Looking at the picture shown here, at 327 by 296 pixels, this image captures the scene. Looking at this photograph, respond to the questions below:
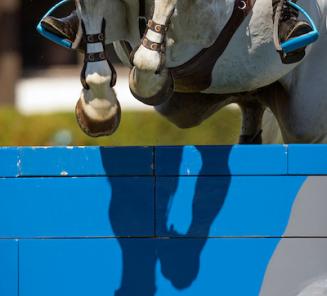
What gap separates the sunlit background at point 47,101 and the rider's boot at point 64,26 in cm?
528

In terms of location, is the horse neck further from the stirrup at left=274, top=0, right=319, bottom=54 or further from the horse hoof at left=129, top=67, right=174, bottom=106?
the stirrup at left=274, top=0, right=319, bottom=54

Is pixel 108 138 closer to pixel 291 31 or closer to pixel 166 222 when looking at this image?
pixel 291 31

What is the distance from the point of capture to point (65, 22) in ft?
13.3

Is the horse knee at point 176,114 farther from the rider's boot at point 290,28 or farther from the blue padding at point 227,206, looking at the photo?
the blue padding at point 227,206

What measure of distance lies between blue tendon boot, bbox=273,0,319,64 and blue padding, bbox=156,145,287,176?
2.64 feet

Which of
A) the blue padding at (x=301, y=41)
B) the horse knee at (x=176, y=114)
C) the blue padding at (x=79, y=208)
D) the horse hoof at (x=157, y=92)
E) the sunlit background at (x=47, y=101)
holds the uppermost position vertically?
the blue padding at (x=301, y=41)

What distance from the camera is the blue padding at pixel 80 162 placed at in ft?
11.6

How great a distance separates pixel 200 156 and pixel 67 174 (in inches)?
17.9

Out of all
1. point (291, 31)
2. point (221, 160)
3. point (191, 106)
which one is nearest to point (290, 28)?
point (291, 31)

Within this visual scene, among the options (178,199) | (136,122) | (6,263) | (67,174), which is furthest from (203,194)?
(136,122)

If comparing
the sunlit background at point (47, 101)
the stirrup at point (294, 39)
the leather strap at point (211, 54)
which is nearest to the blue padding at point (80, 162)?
the leather strap at point (211, 54)

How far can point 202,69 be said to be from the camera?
4.38 m

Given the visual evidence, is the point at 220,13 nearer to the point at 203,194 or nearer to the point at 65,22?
the point at 65,22

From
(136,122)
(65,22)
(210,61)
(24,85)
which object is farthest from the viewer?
(24,85)
